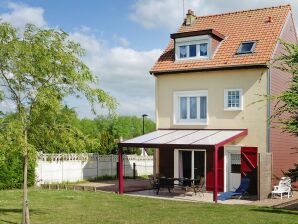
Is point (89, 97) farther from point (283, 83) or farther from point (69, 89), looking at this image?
point (283, 83)

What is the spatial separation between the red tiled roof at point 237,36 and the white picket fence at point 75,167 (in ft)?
25.5

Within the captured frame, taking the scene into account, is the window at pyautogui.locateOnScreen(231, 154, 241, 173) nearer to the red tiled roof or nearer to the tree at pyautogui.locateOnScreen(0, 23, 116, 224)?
the red tiled roof

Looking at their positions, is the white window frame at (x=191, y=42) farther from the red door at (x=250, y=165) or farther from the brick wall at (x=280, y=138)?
the red door at (x=250, y=165)

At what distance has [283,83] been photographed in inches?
1032

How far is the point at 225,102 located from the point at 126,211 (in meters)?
9.65

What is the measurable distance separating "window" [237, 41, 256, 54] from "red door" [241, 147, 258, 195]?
5.16m

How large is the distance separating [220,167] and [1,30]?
581 inches

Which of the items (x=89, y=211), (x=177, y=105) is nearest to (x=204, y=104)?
(x=177, y=105)

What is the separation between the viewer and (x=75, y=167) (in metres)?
32.1

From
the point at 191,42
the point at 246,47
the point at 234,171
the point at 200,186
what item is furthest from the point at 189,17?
the point at 200,186

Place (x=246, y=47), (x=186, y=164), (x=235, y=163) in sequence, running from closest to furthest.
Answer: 1. (x=235, y=163)
2. (x=246, y=47)
3. (x=186, y=164)

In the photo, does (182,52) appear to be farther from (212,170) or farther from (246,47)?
(212,170)

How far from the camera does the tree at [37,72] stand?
560 inches

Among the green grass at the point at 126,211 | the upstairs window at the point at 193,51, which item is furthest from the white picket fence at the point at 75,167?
the upstairs window at the point at 193,51
